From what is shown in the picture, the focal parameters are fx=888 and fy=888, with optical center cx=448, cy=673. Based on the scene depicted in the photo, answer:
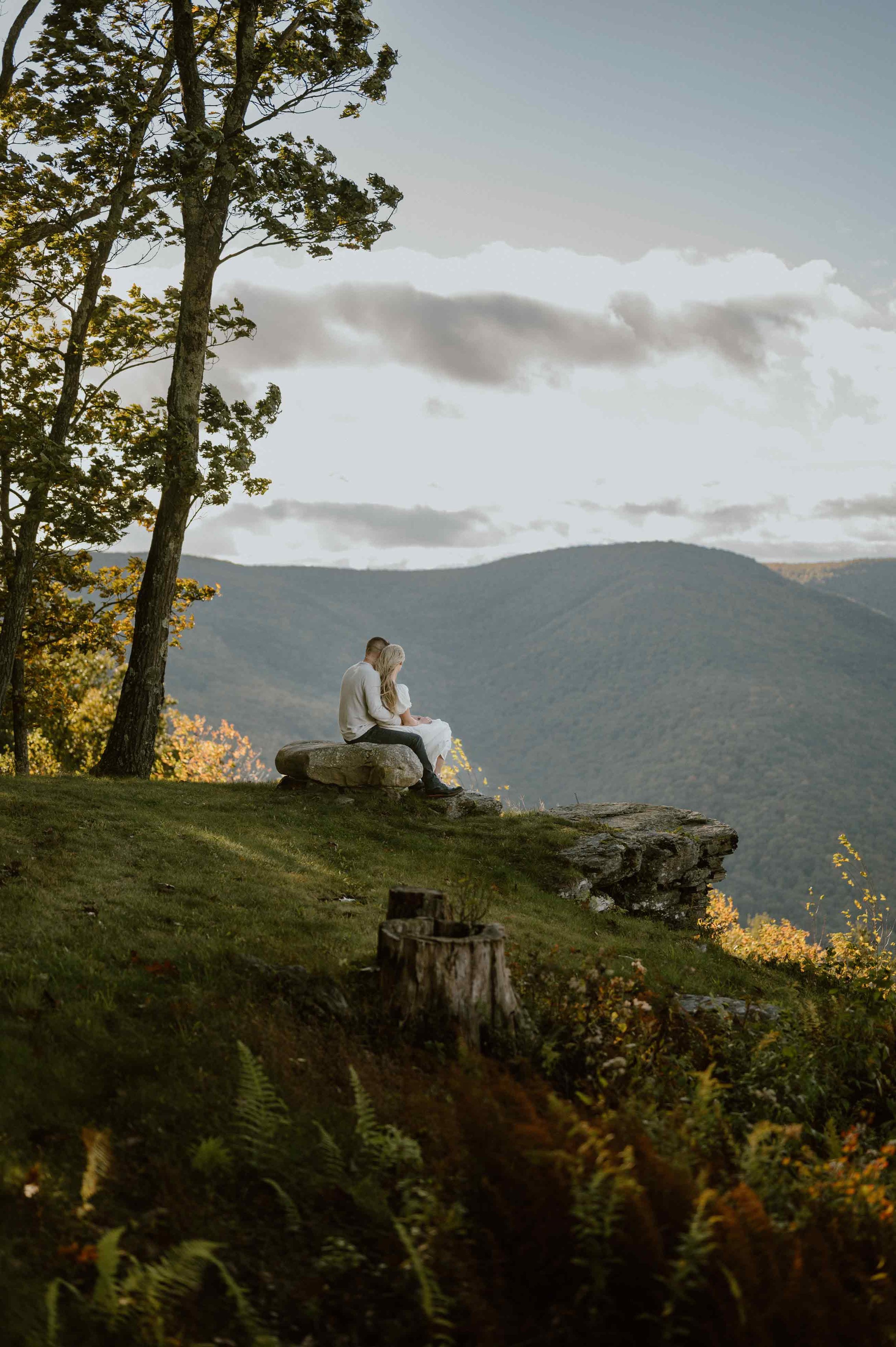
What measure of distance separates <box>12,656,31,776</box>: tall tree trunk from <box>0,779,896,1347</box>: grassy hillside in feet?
47.3

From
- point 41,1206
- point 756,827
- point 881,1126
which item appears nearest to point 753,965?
point 881,1126

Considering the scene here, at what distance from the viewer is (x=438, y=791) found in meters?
13.6

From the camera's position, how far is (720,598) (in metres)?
195

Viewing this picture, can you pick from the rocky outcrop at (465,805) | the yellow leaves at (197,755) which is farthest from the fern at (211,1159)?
the yellow leaves at (197,755)

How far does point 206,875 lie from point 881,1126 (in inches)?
231

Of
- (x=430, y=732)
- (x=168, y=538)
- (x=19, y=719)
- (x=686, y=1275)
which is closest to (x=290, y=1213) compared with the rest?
(x=686, y=1275)

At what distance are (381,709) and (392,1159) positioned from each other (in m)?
10.2

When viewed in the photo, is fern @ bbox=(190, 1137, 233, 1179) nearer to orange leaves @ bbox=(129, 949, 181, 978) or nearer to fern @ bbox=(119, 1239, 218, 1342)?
fern @ bbox=(119, 1239, 218, 1342)

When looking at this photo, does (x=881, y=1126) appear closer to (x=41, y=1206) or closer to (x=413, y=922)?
(x=413, y=922)

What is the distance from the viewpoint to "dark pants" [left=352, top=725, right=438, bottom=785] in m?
13.6

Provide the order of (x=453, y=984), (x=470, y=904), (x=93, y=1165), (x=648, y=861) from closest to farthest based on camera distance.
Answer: (x=93, y=1165), (x=453, y=984), (x=470, y=904), (x=648, y=861)

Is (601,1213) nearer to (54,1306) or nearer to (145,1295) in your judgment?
(145,1295)

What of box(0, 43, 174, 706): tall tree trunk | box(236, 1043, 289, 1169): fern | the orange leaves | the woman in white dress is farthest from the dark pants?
→ box(236, 1043, 289, 1169): fern

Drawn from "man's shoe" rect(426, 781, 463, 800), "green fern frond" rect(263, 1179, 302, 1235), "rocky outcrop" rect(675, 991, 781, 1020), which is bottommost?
"rocky outcrop" rect(675, 991, 781, 1020)
